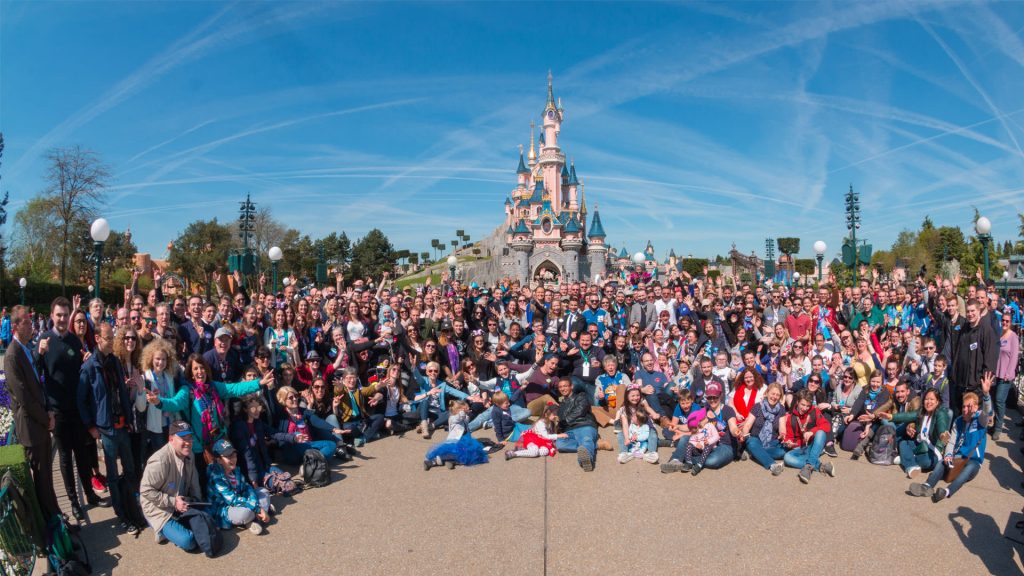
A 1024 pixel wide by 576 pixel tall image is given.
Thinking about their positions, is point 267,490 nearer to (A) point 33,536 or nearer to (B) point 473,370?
(A) point 33,536

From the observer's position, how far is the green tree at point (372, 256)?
74438mm

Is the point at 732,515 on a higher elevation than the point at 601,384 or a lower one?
lower

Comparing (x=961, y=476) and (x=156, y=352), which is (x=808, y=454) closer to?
(x=961, y=476)

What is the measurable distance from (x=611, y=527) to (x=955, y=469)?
12.5ft

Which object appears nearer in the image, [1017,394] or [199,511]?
[199,511]

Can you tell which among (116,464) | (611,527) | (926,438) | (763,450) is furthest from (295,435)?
(926,438)

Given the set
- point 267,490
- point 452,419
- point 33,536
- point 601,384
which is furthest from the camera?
point 601,384

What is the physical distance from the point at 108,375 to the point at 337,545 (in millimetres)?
2602

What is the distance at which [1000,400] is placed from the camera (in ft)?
A: 26.5

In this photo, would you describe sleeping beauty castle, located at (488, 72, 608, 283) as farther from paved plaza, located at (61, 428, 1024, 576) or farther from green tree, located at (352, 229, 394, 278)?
paved plaza, located at (61, 428, 1024, 576)

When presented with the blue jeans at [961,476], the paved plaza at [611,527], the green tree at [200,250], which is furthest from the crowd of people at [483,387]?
the green tree at [200,250]

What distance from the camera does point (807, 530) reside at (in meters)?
5.17

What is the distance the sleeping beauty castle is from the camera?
64.4 m

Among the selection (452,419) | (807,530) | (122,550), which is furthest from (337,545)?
(807,530)
